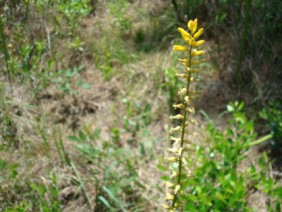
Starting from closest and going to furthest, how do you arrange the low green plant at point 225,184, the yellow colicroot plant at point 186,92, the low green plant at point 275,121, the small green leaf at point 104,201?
1. the yellow colicroot plant at point 186,92
2. the low green plant at point 225,184
3. the small green leaf at point 104,201
4. the low green plant at point 275,121

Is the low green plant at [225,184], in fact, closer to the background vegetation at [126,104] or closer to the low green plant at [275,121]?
the background vegetation at [126,104]

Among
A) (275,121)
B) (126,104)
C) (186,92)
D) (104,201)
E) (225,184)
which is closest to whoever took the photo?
(186,92)

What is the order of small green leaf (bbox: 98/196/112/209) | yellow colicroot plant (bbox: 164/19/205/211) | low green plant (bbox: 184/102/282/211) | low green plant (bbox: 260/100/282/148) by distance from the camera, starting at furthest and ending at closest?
low green plant (bbox: 260/100/282/148) < small green leaf (bbox: 98/196/112/209) < low green plant (bbox: 184/102/282/211) < yellow colicroot plant (bbox: 164/19/205/211)

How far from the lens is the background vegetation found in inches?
84.3

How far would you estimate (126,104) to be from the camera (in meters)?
2.98

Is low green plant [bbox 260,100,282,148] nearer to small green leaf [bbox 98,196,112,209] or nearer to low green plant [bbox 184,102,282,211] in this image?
low green plant [bbox 184,102,282,211]

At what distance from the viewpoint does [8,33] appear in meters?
2.83

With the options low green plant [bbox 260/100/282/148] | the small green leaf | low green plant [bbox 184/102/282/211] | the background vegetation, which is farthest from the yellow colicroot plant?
low green plant [bbox 260/100/282/148]

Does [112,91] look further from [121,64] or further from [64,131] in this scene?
[64,131]

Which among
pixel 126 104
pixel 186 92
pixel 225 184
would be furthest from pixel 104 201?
pixel 186 92

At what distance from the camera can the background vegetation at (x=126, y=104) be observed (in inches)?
84.3

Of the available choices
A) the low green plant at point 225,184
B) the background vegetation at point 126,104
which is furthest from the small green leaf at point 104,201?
the low green plant at point 225,184

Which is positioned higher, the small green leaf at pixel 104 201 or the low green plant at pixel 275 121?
the low green plant at pixel 275 121

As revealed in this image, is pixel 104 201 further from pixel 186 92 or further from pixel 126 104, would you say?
pixel 186 92
